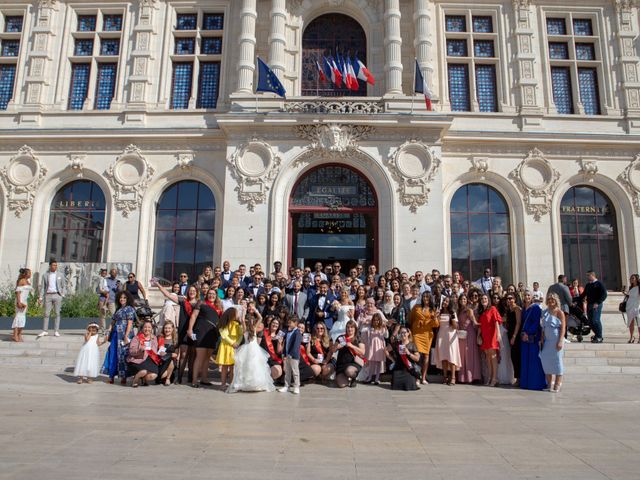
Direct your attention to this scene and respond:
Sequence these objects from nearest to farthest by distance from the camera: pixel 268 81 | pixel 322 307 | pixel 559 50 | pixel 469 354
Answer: pixel 469 354, pixel 322 307, pixel 268 81, pixel 559 50

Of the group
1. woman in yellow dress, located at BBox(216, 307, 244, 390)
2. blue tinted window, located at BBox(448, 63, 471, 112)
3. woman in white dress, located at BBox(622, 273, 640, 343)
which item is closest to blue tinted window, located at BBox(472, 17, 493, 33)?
blue tinted window, located at BBox(448, 63, 471, 112)

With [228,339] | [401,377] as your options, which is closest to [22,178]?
[228,339]

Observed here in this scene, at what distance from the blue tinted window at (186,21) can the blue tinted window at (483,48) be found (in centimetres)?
1329

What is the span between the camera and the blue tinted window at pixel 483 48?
2181cm

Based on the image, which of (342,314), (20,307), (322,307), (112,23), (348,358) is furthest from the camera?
(112,23)

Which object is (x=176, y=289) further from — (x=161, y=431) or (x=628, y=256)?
(x=628, y=256)

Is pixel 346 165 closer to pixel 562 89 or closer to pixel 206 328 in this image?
pixel 562 89

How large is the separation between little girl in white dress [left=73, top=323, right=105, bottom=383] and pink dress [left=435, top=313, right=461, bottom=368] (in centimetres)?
757

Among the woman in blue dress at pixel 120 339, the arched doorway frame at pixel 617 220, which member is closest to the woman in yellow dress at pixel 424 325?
the woman in blue dress at pixel 120 339

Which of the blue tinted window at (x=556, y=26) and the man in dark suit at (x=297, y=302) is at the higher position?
the blue tinted window at (x=556, y=26)

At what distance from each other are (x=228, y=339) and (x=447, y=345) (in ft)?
16.0

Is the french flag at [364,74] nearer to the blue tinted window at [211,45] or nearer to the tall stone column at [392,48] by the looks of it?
the tall stone column at [392,48]

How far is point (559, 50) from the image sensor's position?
22.0 metres

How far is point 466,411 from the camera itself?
7.69 metres
